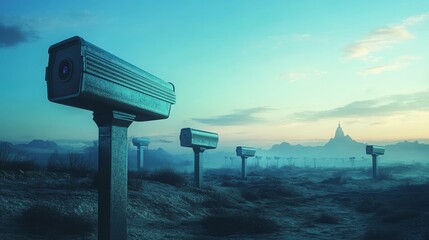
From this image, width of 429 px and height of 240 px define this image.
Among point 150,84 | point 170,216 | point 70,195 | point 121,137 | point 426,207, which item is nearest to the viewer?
point 121,137

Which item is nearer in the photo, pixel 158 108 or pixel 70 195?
pixel 158 108

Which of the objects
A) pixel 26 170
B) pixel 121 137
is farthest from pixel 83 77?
pixel 26 170

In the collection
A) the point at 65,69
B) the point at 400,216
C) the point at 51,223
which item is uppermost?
the point at 65,69

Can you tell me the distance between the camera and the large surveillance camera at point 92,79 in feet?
13.7

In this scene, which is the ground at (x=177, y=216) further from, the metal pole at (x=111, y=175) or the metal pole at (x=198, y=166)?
the metal pole at (x=111, y=175)

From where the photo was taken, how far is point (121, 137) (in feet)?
16.9

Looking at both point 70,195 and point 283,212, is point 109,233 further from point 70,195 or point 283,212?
point 283,212

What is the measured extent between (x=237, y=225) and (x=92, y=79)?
6651mm

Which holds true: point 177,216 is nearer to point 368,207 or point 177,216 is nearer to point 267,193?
point 267,193

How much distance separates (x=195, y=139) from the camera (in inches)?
667

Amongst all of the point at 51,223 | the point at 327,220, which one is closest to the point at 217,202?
the point at 327,220

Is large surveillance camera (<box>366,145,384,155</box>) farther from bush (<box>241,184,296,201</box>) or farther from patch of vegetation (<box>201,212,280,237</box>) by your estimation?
patch of vegetation (<box>201,212,280,237</box>)

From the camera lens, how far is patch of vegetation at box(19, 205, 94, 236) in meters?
3.83

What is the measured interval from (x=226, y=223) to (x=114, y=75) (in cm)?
616
